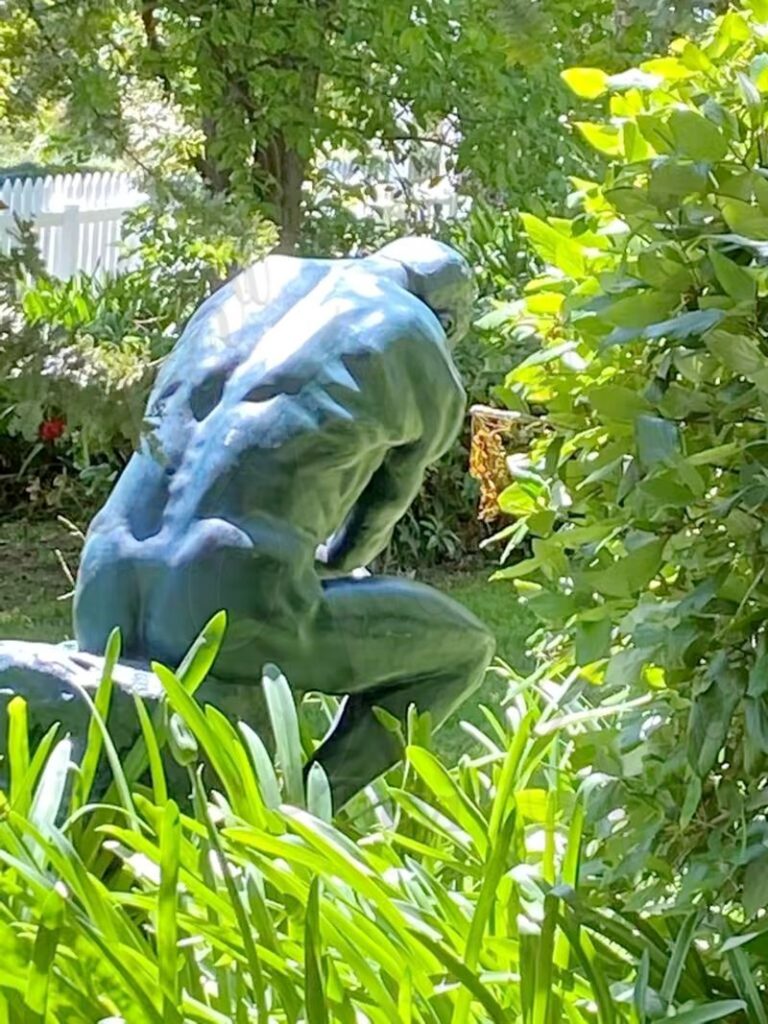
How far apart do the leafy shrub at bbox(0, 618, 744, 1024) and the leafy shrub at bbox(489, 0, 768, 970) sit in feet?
0.28

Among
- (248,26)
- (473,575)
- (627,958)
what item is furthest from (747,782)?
(473,575)

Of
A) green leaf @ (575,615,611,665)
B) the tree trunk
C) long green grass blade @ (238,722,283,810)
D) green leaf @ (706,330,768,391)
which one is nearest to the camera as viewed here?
green leaf @ (706,330,768,391)

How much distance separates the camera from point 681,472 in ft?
4.30

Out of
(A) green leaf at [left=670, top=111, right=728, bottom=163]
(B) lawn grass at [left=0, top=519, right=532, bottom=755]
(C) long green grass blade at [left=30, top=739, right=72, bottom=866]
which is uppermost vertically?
(A) green leaf at [left=670, top=111, right=728, bottom=163]

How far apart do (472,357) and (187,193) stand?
4143 millimetres

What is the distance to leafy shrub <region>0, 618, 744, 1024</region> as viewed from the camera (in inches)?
55.4

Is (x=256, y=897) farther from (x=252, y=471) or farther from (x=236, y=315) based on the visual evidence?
(x=236, y=315)

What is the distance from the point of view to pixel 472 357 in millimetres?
5059

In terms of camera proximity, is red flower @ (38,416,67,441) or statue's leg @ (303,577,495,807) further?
statue's leg @ (303,577,495,807)

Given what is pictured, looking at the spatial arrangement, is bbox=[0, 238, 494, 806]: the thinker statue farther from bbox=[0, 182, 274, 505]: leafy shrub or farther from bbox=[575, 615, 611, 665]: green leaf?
bbox=[0, 182, 274, 505]: leafy shrub

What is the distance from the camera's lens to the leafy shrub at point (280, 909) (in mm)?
1406

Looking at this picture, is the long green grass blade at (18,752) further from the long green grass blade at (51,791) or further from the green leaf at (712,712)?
the green leaf at (712,712)

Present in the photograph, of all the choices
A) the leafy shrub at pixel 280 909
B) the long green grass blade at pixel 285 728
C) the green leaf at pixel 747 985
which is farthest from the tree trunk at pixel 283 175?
the green leaf at pixel 747 985

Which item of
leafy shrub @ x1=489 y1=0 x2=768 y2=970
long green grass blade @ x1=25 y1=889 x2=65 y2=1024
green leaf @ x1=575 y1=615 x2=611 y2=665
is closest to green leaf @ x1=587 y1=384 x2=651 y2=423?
leafy shrub @ x1=489 y1=0 x2=768 y2=970
